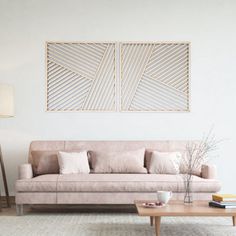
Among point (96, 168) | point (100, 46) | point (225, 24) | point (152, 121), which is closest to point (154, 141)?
point (152, 121)

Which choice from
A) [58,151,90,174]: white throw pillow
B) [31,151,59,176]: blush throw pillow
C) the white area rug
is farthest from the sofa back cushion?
the white area rug

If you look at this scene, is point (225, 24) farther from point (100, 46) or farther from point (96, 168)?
point (96, 168)

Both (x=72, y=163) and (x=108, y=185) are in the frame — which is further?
(x=72, y=163)

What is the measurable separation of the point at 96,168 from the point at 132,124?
1.00m

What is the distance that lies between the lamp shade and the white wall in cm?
54

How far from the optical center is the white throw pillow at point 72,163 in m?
5.86

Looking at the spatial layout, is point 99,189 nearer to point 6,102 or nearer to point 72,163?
point 72,163

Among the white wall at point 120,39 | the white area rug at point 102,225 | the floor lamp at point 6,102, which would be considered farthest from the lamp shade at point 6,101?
the white area rug at point 102,225

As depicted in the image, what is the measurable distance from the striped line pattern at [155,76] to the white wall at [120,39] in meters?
0.11

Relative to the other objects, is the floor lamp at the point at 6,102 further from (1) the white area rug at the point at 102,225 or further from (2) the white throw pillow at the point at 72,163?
(1) the white area rug at the point at 102,225

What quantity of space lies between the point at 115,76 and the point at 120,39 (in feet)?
1.68

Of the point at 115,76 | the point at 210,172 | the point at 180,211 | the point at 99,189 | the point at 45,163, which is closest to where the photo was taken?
the point at 180,211

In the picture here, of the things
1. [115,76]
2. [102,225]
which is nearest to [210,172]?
[102,225]

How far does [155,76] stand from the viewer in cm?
672
